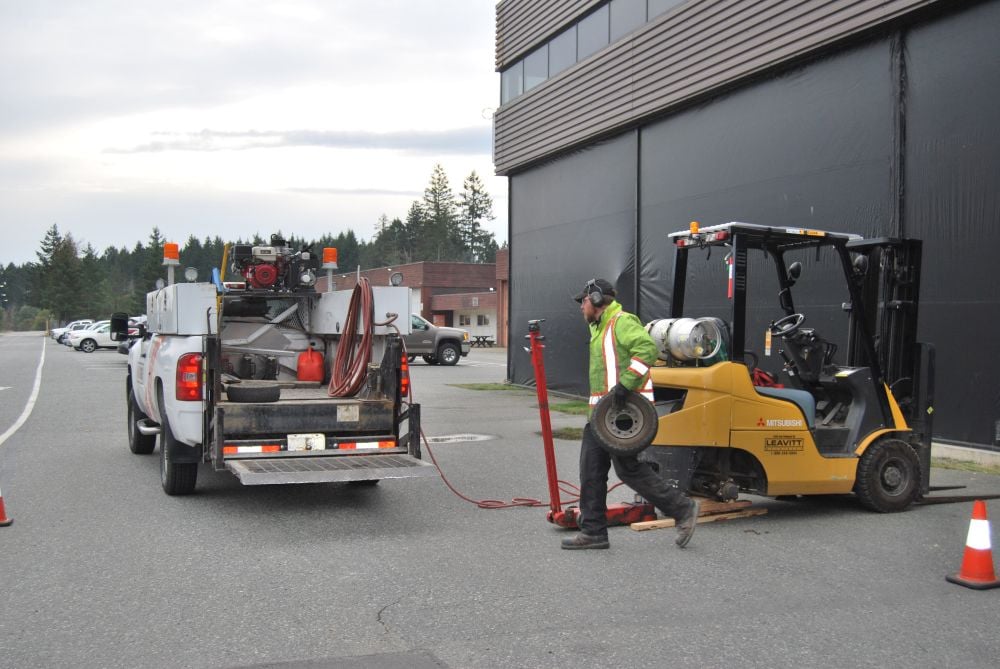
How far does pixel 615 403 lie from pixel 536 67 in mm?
16012

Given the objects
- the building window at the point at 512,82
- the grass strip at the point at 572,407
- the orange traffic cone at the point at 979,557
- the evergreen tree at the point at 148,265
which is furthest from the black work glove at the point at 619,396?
the evergreen tree at the point at 148,265

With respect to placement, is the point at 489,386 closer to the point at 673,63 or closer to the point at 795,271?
the point at 673,63

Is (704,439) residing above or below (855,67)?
below

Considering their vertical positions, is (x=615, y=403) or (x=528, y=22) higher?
(x=528, y=22)

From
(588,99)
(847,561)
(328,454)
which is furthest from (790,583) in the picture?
(588,99)

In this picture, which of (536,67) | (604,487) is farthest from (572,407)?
(604,487)

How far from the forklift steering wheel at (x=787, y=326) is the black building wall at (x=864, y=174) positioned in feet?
11.1

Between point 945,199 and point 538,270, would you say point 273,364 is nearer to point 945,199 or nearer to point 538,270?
point 945,199

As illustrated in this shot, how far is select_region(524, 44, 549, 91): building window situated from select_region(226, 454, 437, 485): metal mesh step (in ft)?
48.0

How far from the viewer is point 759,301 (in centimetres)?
1369

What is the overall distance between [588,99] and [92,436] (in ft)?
35.7

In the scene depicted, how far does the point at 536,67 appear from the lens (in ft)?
70.3

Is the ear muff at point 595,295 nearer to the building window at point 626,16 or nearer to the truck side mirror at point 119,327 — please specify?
the truck side mirror at point 119,327

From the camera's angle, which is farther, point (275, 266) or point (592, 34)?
point (592, 34)
